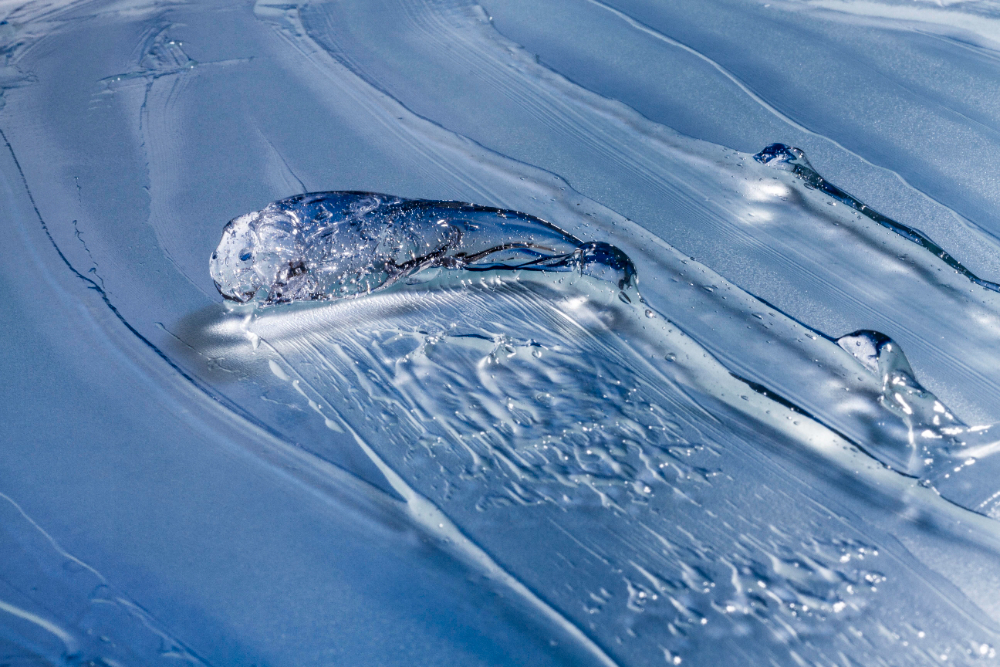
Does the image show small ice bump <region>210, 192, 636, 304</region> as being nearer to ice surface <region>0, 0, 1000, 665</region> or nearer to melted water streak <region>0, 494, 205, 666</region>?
ice surface <region>0, 0, 1000, 665</region>

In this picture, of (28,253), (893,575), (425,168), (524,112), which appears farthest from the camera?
(524,112)

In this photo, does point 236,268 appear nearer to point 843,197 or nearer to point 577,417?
point 577,417

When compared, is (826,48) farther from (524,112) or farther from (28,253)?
(28,253)

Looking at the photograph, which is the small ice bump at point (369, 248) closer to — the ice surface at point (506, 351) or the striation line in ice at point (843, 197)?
the ice surface at point (506, 351)

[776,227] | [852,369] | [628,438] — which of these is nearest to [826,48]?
[776,227]

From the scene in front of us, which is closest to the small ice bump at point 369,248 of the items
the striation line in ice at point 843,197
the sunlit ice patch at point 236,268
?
the sunlit ice patch at point 236,268

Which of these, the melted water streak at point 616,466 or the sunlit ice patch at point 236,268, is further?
the sunlit ice patch at point 236,268

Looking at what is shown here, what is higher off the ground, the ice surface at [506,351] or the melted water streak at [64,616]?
the ice surface at [506,351]
